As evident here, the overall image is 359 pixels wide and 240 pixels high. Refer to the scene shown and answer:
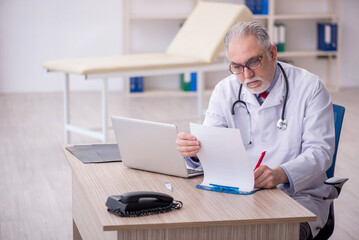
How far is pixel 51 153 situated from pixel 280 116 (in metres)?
2.65

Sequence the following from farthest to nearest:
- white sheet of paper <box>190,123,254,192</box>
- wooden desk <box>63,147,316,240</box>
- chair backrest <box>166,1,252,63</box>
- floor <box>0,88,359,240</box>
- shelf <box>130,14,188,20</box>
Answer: shelf <box>130,14,188,20</box> < chair backrest <box>166,1,252,63</box> < floor <box>0,88,359,240</box> < white sheet of paper <box>190,123,254,192</box> < wooden desk <box>63,147,316,240</box>

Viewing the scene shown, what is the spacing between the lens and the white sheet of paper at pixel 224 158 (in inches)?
65.4

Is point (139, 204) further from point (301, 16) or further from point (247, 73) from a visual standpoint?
point (301, 16)

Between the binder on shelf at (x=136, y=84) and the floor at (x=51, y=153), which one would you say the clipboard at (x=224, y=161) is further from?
the binder on shelf at (x=136, y=84)

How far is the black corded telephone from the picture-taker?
5.03ft

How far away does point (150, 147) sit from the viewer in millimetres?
1909

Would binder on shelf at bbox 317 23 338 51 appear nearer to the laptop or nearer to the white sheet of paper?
the laptop

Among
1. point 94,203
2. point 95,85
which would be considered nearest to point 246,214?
point 94,203

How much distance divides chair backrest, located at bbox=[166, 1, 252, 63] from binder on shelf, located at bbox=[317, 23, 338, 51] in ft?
7.48

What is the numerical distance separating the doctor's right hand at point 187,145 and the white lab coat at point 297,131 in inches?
11.6

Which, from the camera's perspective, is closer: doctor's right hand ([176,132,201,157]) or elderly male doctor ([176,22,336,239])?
doctor's right hand ([176,132,201,157])

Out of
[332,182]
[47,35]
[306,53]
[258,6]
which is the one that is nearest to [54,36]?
[47,35]

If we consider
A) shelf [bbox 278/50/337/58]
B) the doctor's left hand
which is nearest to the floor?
shelf [bbox 278/50/337/58]

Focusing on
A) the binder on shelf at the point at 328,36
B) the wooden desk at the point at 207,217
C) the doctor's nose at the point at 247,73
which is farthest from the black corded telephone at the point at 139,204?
the binder on shelf at the point at 328,36
